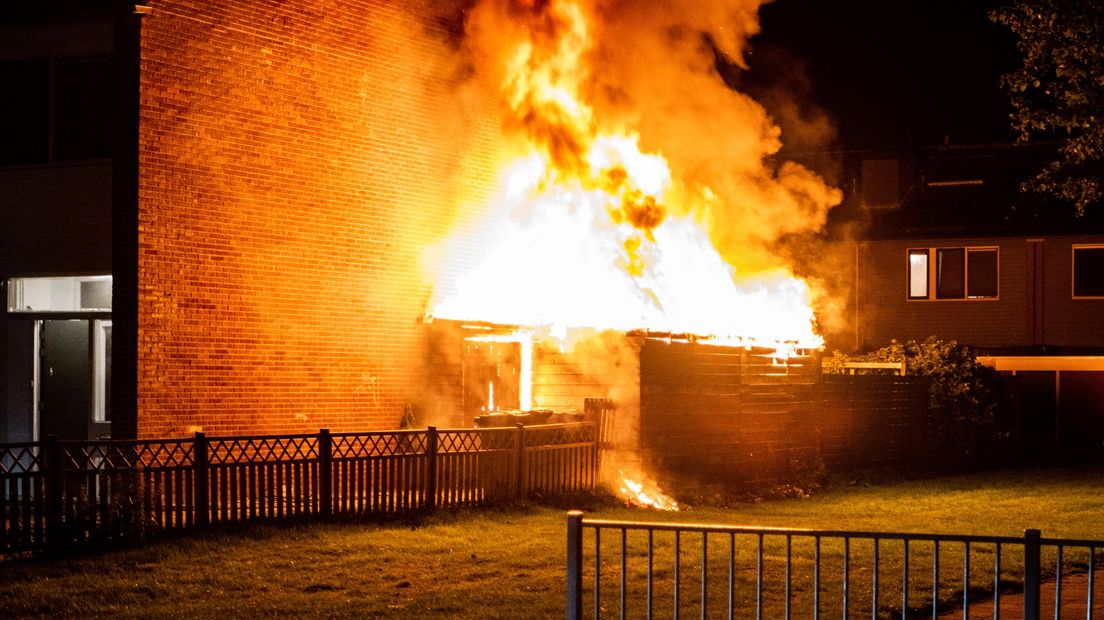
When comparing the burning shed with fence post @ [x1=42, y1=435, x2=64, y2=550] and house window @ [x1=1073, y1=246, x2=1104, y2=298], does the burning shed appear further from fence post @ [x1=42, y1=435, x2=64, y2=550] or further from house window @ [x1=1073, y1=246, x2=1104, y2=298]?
house window @ [x1=1073, y1=246, x2=1104, y2=298]

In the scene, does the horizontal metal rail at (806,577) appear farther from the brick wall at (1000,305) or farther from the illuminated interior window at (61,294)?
the brick wall at (1000,305)

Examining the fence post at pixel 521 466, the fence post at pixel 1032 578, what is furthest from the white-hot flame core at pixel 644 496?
the fence post at pixel 1032 578

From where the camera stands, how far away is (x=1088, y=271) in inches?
1345

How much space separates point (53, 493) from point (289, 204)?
6341 mm

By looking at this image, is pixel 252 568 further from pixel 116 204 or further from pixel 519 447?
pixel 116 204

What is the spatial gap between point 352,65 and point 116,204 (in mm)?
4291

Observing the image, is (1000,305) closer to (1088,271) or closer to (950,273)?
(950,273)

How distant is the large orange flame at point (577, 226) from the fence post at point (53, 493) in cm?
857

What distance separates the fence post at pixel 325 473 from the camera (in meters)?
14.2

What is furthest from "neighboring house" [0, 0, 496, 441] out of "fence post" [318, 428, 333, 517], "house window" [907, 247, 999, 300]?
→ "house window" [907, 247, 999, 300]

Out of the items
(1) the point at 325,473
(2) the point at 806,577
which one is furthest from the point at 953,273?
(2) the point at 806,577

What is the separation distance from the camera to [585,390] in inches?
741

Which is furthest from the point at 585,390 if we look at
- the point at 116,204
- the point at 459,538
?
the point at 116,204

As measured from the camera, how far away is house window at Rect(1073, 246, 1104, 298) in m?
34.1
